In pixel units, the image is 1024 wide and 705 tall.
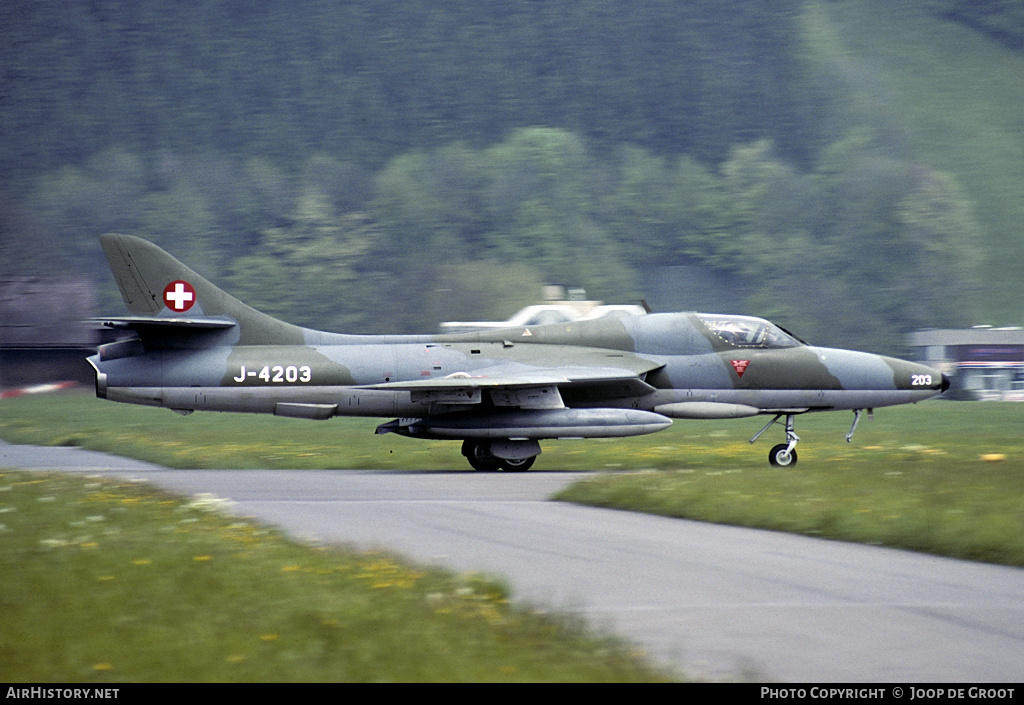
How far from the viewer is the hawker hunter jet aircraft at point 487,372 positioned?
2047 cm

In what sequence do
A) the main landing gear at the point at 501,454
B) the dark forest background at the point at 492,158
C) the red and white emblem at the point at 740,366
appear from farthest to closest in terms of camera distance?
1. the dark forest background at the point at 492,158
2. the red and white emblem at the point at 740,366
3. the main landing gear at the point at 501,454

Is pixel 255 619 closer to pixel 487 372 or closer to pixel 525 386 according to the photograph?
pixel 525 386

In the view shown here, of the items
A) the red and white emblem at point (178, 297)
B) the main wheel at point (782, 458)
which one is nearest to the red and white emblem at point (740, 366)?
the main wheel at point (782, 458)

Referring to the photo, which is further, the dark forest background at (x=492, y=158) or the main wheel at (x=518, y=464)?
the dark forest background at (x=492, y=158)

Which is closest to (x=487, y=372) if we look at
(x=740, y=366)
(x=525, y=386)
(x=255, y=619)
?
(x=525, y=386)

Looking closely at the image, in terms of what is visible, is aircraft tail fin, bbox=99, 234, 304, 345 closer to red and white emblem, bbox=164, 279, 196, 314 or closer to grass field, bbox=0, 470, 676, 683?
red and white emblem, bbox=164, 279, 196, 314

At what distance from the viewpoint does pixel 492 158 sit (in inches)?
4601

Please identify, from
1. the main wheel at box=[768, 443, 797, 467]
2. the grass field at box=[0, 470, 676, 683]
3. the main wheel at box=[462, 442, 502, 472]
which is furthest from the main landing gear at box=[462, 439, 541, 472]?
the grass field at box=[0, 470, 676, 683]

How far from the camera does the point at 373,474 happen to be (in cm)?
2033

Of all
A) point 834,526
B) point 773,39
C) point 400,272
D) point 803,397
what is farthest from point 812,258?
point 834,526

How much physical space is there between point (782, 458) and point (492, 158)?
9850cm

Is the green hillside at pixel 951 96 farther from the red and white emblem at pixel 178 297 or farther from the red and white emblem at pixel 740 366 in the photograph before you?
the red and white emblem at pixel 178 297

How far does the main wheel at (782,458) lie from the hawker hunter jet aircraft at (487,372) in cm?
3
